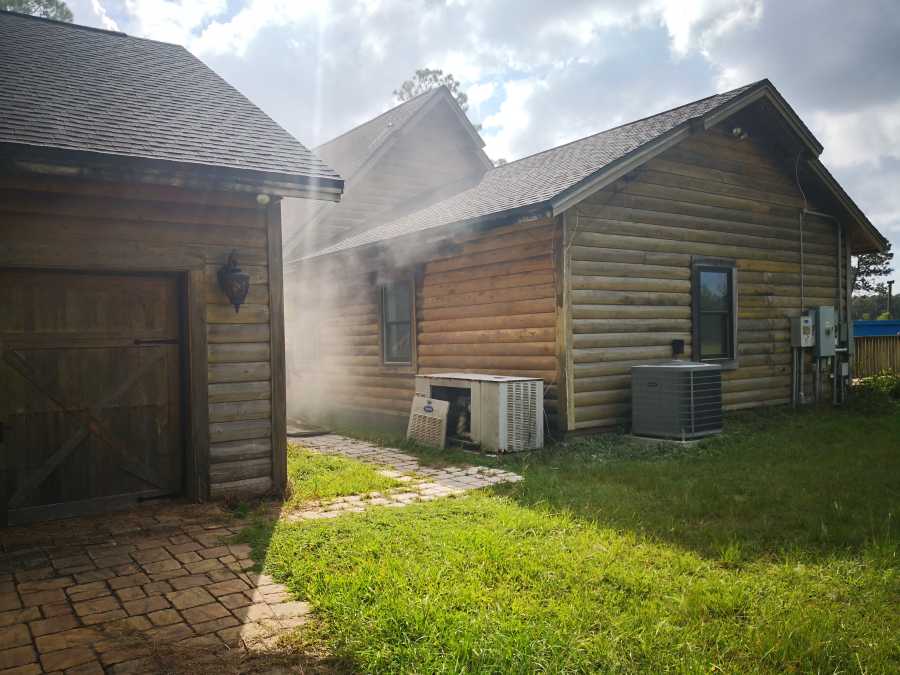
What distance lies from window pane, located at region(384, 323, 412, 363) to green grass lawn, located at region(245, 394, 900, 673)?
5.19m

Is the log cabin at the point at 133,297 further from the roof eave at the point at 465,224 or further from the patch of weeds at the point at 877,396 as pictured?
the patch of weeds at the point at 877,396

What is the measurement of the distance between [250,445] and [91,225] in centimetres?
234

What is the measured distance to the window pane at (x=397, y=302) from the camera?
1154 centimetres

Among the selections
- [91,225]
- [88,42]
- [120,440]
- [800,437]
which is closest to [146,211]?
[91,225]

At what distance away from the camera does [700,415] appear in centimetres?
866

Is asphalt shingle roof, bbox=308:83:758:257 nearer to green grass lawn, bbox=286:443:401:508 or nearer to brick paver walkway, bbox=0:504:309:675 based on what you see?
green grass lawn, bbox=286:443:401:508

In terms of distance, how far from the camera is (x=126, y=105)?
652 centimetres

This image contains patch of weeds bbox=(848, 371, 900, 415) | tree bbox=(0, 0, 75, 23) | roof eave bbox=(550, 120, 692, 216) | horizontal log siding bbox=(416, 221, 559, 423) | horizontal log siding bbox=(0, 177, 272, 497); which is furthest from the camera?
tree bbox=(0, 0, 75, 23)

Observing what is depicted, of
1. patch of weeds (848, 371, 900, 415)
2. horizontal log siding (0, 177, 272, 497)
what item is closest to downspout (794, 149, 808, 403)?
patch of weeds (848, 371, 900, 415)

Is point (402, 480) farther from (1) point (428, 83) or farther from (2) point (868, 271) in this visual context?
(2) point (868, 271)

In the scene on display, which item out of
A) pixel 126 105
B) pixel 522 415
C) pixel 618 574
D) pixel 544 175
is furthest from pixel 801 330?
pixel 126 105

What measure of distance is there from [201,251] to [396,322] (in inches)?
232

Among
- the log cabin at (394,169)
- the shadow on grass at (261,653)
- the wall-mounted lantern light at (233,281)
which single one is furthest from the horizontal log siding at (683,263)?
the shadow on grass at (261,653)

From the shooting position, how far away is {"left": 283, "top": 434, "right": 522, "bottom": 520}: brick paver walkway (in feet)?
19.3
